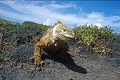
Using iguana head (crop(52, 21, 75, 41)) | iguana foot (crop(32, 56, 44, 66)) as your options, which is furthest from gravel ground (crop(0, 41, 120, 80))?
iguana head (crop(52, 21, 75, 41))

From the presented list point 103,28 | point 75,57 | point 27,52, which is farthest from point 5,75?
point 103,28

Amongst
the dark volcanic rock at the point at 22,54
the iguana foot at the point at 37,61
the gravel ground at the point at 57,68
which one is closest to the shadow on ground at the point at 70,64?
the gravel ground at the point at 57,68

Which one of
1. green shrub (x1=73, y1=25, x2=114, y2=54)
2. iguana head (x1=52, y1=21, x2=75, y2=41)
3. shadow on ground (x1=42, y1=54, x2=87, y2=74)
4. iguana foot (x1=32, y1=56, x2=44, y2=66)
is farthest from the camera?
green shrub (x1=73, y1=25, x2=114, y2=54)

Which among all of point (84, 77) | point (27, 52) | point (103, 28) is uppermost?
point (103, 28)

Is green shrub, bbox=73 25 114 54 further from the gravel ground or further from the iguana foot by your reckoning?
the iguana foot

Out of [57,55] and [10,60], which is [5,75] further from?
[57,55]

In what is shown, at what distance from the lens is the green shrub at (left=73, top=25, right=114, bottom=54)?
12.6 metres

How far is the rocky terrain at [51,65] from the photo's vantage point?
781 cm

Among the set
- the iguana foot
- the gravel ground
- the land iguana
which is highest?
the land iguana

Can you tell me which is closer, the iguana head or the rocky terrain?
the rocky terrain

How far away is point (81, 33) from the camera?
14.5 m

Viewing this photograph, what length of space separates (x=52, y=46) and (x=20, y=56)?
1.18m

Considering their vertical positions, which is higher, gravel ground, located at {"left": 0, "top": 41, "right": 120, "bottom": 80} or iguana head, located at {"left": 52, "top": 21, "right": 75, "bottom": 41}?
iguana head, located at {"left": 52, "top": 21, "right": 75, "bottom": 41}

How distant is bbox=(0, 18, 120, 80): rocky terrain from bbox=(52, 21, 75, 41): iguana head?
1060 millimetres
